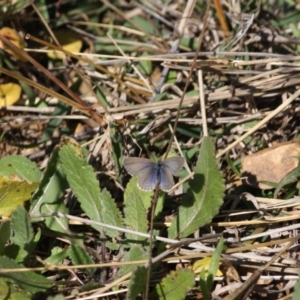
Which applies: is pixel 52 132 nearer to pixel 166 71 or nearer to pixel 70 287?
pixel 166 71

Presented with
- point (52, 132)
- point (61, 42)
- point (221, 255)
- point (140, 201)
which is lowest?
point (221, 255)

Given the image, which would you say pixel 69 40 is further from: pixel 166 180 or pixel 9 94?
pixel 166 180

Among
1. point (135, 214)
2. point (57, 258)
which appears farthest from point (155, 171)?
point (57, 258)

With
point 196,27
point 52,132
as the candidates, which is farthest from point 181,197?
point 196,27

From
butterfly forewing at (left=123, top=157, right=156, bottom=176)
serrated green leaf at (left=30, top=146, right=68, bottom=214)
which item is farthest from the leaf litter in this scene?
butterfly forewing at (left=123, top=157, right=156, bottom=176)

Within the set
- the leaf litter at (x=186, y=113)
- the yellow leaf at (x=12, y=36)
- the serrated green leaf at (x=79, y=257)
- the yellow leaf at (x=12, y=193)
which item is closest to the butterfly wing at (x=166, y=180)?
the leaf litter at (x=186, y=113)

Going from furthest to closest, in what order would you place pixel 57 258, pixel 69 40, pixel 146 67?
pixel 69 40 → pixel 146 67 → pixel 57 258
